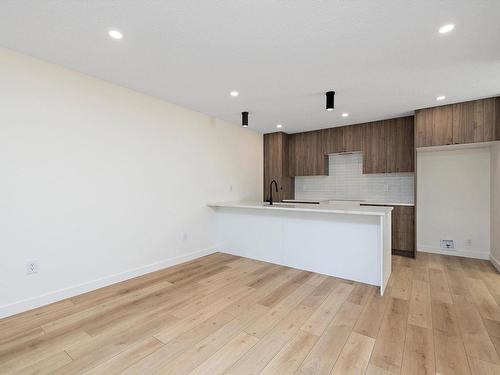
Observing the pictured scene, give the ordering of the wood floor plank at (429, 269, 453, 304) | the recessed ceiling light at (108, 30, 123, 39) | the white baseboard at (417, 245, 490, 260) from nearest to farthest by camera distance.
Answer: the recessed ceiling light at (108, 30, 123, 39) < the wood floor plank at (429, 269, 453, 304) < the white baseboard at (417, 245, 490, 260)

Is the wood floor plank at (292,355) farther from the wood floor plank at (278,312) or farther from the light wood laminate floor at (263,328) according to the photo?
the wood floor plank at (278,312)

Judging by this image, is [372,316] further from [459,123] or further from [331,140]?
[331,140]

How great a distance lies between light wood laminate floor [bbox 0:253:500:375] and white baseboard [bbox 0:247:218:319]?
9 cm

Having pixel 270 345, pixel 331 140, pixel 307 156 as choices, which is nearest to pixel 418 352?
pixel 270 345

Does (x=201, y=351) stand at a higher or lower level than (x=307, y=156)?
lower

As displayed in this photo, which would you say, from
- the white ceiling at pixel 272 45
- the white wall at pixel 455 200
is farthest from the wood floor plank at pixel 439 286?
the white ceiling at pixel 272 45

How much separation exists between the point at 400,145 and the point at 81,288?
5.28 metres

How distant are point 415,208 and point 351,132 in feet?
6.06

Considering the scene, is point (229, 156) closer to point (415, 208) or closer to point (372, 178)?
point (372, 178)

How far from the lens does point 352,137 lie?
5.06m

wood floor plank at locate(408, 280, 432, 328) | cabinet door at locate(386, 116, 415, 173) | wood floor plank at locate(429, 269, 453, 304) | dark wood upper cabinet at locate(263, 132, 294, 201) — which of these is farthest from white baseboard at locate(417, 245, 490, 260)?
dark wood upper cabinet at locate(263, 132, 294, 201)

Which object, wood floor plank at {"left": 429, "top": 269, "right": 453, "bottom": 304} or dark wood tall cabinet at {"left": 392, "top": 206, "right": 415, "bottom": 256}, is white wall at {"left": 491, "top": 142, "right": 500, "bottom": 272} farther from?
dark wood tall cabinet at {"left": 392, "top": 206, "right": 415, "bottom": 256}

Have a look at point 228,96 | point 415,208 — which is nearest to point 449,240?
point 415,208

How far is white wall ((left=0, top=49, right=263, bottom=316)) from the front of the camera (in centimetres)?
238
